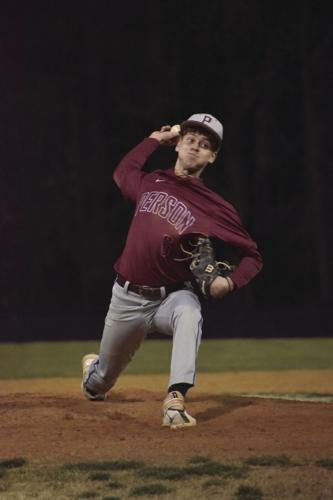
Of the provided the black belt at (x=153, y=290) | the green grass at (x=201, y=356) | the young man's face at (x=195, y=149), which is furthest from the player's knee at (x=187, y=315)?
the green grass at (x=201, y=356)

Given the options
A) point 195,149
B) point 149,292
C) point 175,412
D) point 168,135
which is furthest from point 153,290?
point 168,135

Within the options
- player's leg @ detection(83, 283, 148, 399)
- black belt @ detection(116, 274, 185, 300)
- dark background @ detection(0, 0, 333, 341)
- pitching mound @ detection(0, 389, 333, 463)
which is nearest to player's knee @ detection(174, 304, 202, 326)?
black belt @ detection(116, 274, 185, 300)

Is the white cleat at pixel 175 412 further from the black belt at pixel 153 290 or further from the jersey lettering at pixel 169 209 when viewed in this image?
the jersey lettering at pixel 169 209

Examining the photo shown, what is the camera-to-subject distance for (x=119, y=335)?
18.7 feet

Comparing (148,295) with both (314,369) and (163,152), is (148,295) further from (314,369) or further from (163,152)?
(163,152)

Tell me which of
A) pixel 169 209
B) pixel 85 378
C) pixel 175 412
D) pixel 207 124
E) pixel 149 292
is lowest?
pixel 175 412

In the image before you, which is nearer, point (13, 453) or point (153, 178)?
point (13, 453)

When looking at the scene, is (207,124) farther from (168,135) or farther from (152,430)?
(152,430)

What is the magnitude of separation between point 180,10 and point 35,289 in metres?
9.45

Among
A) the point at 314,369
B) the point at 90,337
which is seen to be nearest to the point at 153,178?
the point at 314,369

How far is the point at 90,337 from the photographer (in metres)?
15.2

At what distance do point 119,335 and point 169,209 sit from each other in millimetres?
866

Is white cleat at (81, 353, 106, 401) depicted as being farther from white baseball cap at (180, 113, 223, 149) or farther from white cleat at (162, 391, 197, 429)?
white baseball cap at (180, 113, 223, 149)

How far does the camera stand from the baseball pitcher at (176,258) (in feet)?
17.2
